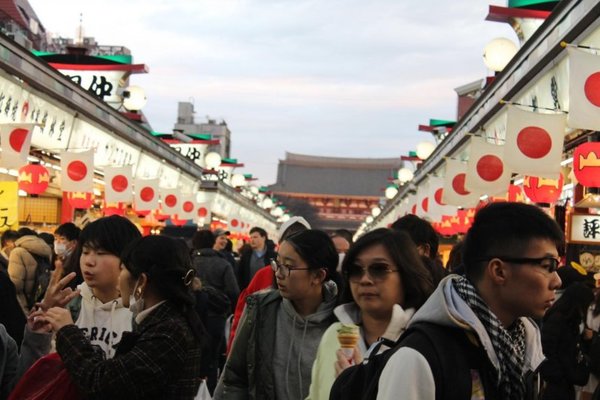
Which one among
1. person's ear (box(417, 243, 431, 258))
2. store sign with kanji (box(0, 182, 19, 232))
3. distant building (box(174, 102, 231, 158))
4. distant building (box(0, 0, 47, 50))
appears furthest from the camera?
distant building (box(174, 102, 231, 158))

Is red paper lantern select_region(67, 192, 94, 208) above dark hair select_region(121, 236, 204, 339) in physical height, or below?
above

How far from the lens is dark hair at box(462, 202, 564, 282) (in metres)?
2.73

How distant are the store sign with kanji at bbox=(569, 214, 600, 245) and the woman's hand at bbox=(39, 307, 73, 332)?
11.0 meters

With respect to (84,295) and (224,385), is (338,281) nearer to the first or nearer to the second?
(224,385)

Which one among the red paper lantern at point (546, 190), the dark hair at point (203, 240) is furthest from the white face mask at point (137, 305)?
the red paper lantern at point (546, 190)

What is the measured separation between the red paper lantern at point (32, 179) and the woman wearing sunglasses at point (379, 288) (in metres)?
12.6

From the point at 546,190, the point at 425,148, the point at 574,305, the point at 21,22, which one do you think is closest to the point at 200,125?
the point at 21,22

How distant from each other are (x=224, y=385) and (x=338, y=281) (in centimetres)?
84

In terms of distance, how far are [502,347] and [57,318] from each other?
6.83 ft

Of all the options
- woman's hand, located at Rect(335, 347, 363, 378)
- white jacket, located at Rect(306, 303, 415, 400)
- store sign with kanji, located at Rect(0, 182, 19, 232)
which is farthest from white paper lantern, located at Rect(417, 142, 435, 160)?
woman's hand, located at Rect(335, 347, 363, 378)

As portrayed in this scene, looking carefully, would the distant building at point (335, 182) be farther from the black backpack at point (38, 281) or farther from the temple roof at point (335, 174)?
the black backpack at point (38, 281)

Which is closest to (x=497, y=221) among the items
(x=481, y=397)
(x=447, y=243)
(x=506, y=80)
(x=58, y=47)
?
(x=481, y=397)

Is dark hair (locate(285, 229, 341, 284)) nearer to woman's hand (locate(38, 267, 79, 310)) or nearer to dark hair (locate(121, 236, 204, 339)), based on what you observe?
dark hair (locate(121, 236, 204, 339))

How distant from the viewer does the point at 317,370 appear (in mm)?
4105
